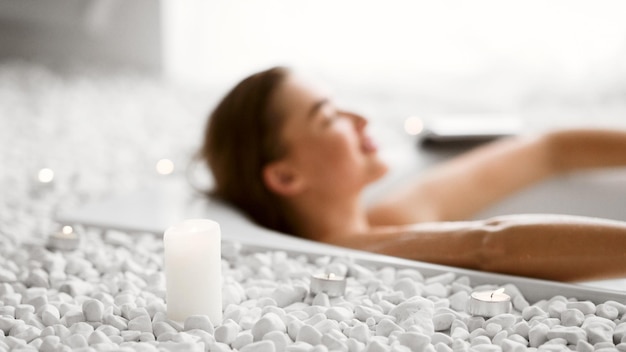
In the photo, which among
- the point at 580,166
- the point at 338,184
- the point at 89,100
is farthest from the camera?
the point at 89,100

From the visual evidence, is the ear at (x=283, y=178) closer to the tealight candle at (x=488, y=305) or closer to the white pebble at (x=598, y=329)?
the tealight candle at (x=488, y=305)

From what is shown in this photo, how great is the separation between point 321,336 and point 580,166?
1.22 m

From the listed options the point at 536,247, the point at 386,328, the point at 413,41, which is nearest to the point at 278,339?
the point at 386,328

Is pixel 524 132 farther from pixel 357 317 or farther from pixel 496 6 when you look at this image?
pixel 357 317

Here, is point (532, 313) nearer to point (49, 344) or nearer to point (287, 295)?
point (287, 295)

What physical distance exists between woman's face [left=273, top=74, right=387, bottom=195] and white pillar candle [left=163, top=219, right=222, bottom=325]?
51 cm

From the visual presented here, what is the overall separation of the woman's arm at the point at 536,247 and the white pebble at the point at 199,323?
446mm

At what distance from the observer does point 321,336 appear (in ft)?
3.53

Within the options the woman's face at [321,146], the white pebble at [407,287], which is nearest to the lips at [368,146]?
the woman's face at [321,146]

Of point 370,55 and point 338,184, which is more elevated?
point 370,55

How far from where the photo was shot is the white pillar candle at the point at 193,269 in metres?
1.12

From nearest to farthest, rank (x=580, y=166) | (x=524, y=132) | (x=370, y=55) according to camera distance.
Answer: (x=580, y=166) → (x=524, y=132) → (x=370, y=55)

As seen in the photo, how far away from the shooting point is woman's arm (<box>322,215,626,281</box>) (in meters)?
1.29

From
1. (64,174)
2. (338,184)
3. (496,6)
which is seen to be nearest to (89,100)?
(64,174)
